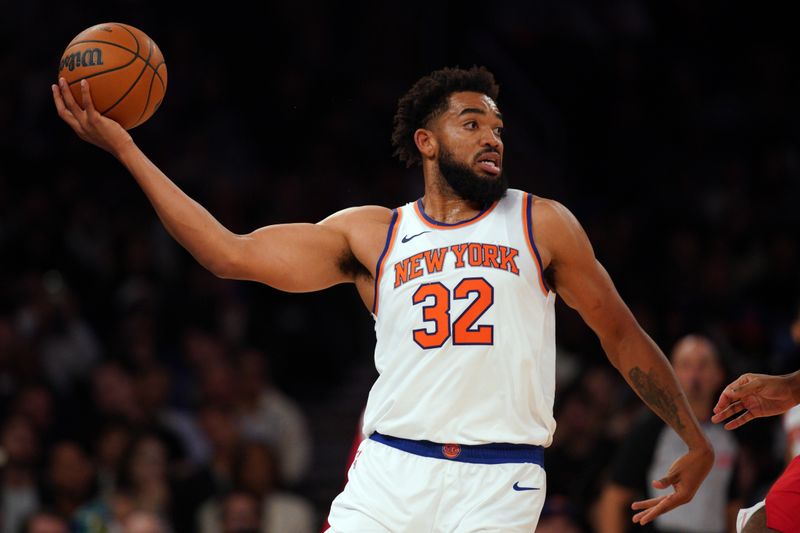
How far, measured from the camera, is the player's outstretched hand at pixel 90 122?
169 inches

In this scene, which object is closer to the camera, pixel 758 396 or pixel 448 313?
pixel 448 313

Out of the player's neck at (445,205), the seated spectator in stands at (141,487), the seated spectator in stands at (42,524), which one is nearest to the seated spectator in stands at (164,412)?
the seated spectator in stands at (141,487)

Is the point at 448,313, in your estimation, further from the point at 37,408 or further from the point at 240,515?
the point at 37,408

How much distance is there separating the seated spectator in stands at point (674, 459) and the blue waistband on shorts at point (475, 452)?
92.7 inches

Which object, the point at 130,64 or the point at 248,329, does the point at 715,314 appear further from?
the point at 130,64

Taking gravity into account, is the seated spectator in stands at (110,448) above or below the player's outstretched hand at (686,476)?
above

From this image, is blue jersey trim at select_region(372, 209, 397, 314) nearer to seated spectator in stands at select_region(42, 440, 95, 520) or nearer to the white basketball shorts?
the white basketball shorts

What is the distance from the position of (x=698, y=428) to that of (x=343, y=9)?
8362mm

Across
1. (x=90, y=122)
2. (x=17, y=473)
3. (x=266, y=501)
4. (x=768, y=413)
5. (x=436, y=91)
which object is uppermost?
(x=436, y=91)

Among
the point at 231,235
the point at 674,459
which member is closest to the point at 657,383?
the point at 231,235

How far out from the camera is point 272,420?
915cm

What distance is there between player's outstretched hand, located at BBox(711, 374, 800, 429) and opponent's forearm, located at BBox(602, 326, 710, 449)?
19 centimetres

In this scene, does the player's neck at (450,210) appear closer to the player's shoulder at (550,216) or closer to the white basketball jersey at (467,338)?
the white basketball jersey at (467,338)

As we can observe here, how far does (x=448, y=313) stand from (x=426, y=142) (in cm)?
83
